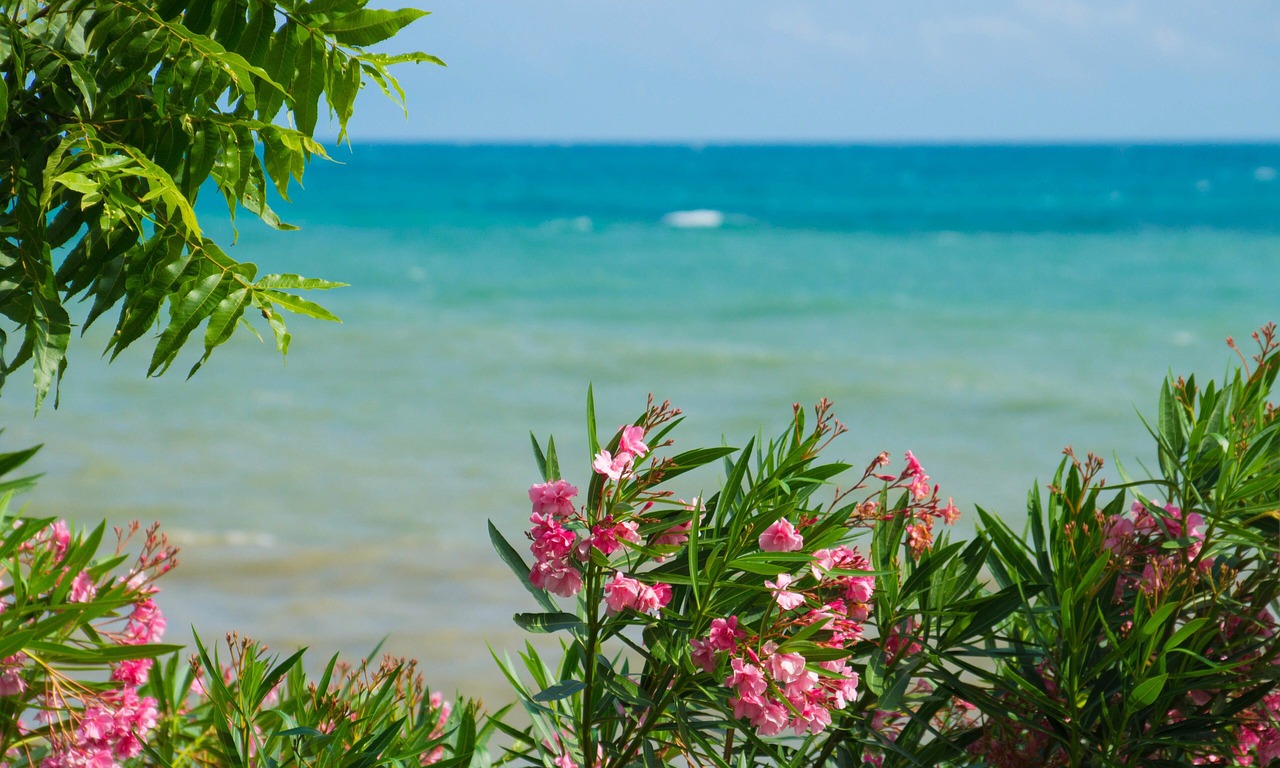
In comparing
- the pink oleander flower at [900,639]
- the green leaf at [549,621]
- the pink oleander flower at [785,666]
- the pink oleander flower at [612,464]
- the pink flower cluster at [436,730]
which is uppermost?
the pink oleander flower at [612,464]

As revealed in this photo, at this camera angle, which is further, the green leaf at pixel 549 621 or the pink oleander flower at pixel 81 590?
the pink oleander flower at pixel 81 590

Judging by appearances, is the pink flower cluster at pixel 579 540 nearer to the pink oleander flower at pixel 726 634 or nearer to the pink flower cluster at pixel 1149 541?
the pink oleander flower at pixel 726 634

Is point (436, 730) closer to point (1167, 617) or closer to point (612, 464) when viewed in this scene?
point (612, 464)

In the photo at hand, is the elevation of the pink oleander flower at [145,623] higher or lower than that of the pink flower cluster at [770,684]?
lower

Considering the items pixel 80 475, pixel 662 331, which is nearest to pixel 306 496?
pixel 80 475

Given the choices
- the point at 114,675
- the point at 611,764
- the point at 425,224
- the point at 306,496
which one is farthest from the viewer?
the point at 425,224

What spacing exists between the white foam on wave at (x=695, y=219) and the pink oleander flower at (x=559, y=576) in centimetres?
2481

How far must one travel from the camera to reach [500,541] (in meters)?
1.13

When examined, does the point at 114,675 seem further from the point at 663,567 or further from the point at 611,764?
the point at 663,567

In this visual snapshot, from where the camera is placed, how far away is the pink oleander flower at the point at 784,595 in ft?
3.37

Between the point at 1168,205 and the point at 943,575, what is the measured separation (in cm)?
3171

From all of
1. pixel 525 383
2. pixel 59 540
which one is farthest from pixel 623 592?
pixel 525 383

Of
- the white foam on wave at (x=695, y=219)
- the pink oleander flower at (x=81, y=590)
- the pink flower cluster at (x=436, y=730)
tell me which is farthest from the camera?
the white foam on wave at (x=695, y=219)

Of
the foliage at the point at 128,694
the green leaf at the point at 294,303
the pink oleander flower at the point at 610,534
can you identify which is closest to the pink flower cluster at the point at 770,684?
the pink oleander flower at the point at 610,534
